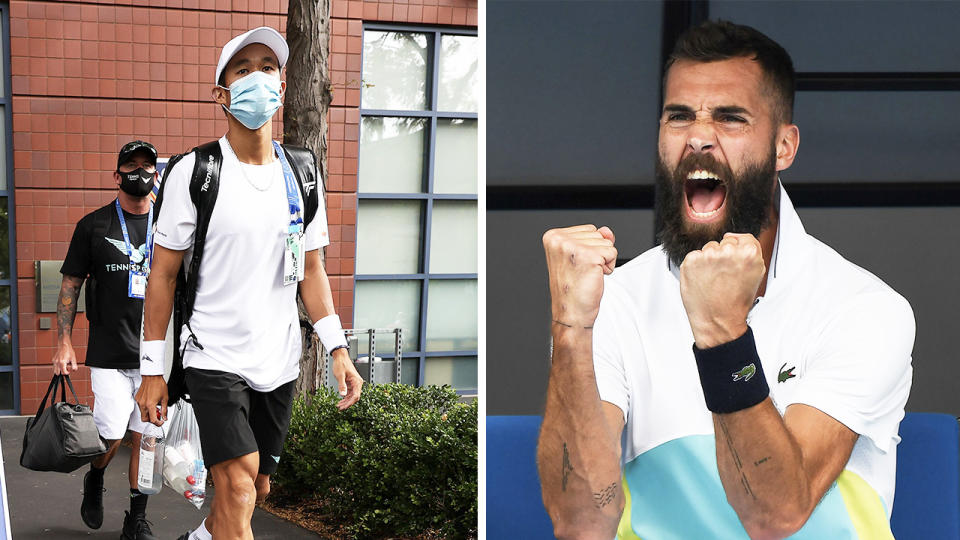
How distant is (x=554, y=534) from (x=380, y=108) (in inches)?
288

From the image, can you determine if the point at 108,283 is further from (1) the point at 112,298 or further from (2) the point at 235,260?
(2) the point at 235,260

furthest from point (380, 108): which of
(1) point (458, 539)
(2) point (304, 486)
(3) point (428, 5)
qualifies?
(1) point (458, 539)

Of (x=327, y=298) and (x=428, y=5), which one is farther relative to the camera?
(x=428, y=5)

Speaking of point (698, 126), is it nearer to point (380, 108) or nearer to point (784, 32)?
point (784, 32)

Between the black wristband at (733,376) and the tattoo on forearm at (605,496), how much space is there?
1.25ft

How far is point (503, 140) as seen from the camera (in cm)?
297

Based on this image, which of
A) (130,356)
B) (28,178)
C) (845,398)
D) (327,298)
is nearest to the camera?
(845,398)

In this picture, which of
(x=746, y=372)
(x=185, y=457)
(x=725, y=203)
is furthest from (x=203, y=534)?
(x=725, y=203)

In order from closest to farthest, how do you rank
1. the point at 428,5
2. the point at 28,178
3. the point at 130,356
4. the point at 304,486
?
the point at 130,356 → the point at 304,486 → the point at 28,178 → the point at 428,5

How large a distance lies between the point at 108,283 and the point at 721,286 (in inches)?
146

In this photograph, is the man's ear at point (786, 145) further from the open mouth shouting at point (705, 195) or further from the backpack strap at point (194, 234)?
the backpack strap at point (194, 234)

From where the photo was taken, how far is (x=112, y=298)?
211 inches

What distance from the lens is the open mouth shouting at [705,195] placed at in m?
2.91

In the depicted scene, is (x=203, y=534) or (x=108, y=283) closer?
(x=203, y=534)
